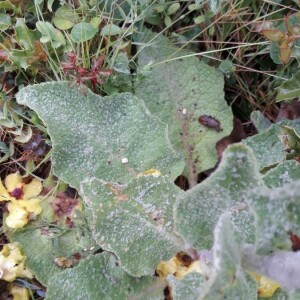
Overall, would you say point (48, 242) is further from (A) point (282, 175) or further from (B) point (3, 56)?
(A) point (282, 175)

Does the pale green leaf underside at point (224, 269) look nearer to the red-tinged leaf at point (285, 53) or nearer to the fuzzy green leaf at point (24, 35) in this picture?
the red-tinged leaf at point (285, 53)

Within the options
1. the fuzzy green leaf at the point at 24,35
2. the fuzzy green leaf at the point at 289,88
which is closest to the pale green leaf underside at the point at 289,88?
the fuzzy green leaf at the point at 289,88

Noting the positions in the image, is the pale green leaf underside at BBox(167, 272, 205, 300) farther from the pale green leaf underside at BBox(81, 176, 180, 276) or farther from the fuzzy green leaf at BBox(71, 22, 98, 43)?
the fuzzy green leaf at BBox(71, 22, 98, 43)

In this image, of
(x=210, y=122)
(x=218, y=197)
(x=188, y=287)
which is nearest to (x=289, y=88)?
(x=210, y=122)

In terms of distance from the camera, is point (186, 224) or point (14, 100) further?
point (14, 100)

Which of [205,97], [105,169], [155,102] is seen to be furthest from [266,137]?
[105,169]

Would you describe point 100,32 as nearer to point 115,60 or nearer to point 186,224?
point 115,60

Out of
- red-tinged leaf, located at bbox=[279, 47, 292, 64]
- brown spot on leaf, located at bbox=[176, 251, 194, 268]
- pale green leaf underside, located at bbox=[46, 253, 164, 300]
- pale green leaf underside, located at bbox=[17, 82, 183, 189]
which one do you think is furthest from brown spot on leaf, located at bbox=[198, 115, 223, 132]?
pale green leaf underside, located at bbox=[46, 253, 164, 300]

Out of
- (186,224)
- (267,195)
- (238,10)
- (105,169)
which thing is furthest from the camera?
(238,10)
